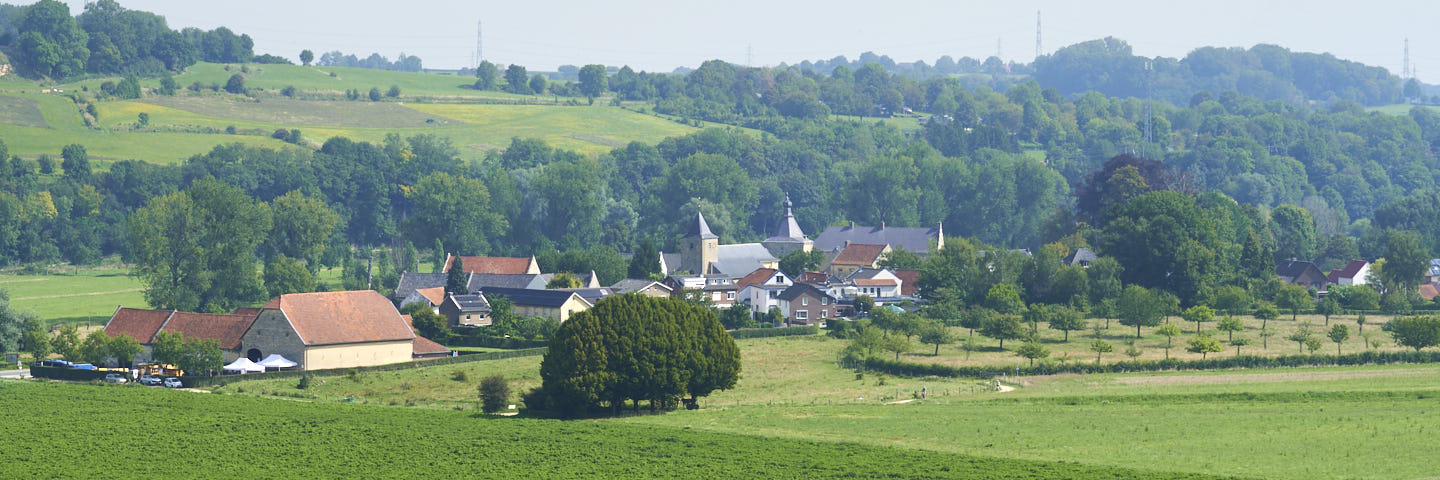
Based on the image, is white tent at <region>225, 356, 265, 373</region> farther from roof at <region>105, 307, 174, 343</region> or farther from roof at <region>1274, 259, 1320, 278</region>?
roof at <region>1274, 259, 1320, 278</region>

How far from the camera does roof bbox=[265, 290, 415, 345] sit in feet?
263

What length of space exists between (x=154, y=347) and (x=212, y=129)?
111 meters

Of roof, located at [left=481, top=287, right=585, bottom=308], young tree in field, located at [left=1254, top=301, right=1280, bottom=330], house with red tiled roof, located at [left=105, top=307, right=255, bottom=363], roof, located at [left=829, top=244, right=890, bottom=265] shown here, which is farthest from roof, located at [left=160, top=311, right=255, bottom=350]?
roof, located at [left=829, top=244, right=890, bottom=265]

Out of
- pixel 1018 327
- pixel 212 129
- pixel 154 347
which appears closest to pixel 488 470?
pixel 154 347

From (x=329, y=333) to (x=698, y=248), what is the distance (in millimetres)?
54713

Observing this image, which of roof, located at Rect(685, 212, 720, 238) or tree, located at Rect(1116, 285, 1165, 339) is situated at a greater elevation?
roof, located at Rect(685, 212, 720, 238)

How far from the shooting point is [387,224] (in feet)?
513

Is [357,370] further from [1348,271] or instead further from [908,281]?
[1348,271]

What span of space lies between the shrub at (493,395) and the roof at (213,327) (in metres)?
21.2

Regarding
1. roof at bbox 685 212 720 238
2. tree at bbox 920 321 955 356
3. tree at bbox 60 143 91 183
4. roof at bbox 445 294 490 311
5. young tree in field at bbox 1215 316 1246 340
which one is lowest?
roof at bbox 445 294 490 311

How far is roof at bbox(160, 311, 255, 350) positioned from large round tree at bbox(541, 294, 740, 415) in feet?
74.9

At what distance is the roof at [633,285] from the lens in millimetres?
109812

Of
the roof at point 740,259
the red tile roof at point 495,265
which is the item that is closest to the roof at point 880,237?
the roof at point 740,259

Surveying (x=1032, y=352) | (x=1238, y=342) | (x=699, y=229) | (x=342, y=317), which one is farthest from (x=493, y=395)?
(x=699, y=229)
